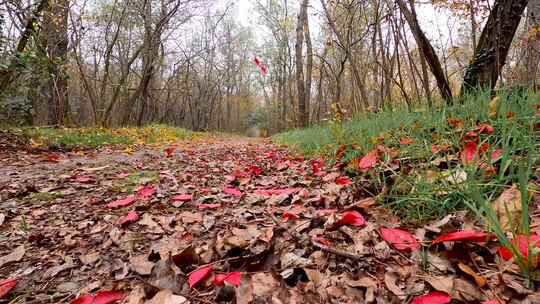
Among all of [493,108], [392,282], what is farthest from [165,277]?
[493,108]

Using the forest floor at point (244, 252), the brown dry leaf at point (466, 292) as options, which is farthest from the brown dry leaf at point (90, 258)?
the brown dry leaf at point (466, 292)

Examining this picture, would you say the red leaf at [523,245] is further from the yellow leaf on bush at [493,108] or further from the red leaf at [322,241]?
the yellow leaf on bush at [493,108]

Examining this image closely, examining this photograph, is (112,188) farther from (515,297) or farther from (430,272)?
(515,297)

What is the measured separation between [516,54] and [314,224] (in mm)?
7532

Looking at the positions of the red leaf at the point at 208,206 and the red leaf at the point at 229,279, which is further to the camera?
the red leaf at the point at 208,206

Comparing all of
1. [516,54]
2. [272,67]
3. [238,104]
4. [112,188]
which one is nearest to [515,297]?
[112,188]

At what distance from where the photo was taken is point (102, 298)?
77 centimetres

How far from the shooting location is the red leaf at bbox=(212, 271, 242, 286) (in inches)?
30.2

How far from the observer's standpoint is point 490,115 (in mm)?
1511

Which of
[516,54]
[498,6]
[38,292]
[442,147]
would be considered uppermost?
[516,54]

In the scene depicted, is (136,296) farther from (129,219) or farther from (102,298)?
(129,219)

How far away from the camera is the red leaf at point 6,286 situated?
0.83 metres

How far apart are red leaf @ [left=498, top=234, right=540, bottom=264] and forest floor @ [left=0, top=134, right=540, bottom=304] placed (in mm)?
27

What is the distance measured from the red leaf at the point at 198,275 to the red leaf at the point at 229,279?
0.12ft
